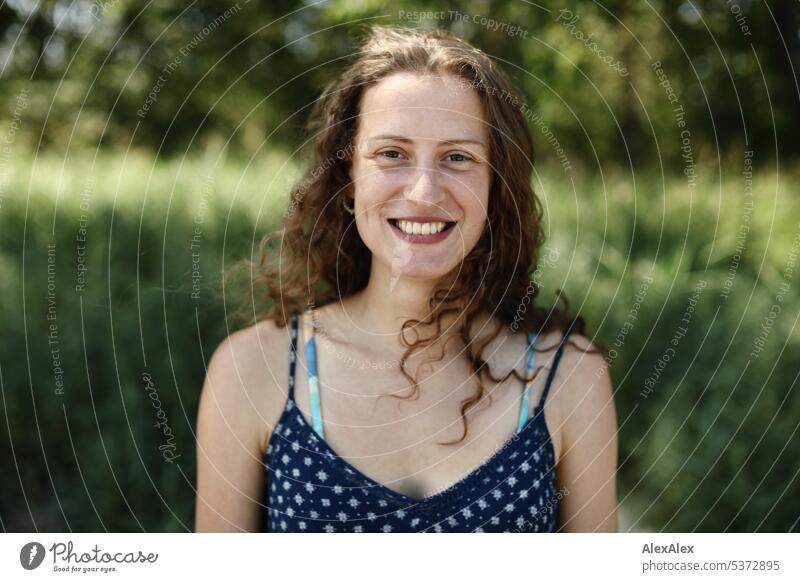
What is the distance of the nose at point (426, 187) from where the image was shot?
4.78ft

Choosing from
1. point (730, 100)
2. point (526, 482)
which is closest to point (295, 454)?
point (526, 482)

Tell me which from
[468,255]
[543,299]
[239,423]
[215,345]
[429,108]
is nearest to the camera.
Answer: [429,108]

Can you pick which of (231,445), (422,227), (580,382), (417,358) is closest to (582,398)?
(580,382)

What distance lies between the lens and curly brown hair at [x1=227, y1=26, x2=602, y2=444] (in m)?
1.50

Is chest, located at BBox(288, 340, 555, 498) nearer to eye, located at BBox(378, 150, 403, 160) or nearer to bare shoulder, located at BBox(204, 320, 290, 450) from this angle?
bare shoulder, located at BBox(204, 320, 290, 450)

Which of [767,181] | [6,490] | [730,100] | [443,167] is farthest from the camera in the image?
[730,100]

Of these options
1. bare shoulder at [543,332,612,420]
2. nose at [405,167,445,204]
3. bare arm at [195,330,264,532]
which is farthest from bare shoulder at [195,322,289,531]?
bare shoulder at [543,332,612,420]

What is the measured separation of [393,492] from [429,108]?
27.7 inches

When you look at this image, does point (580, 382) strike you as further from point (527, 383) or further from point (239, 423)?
point (239, 423)

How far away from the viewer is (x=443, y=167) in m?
1.47

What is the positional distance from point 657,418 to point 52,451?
171 centimetres

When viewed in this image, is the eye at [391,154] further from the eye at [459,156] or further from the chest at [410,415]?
the chest at [410,415]

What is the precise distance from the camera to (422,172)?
1.46 meters
